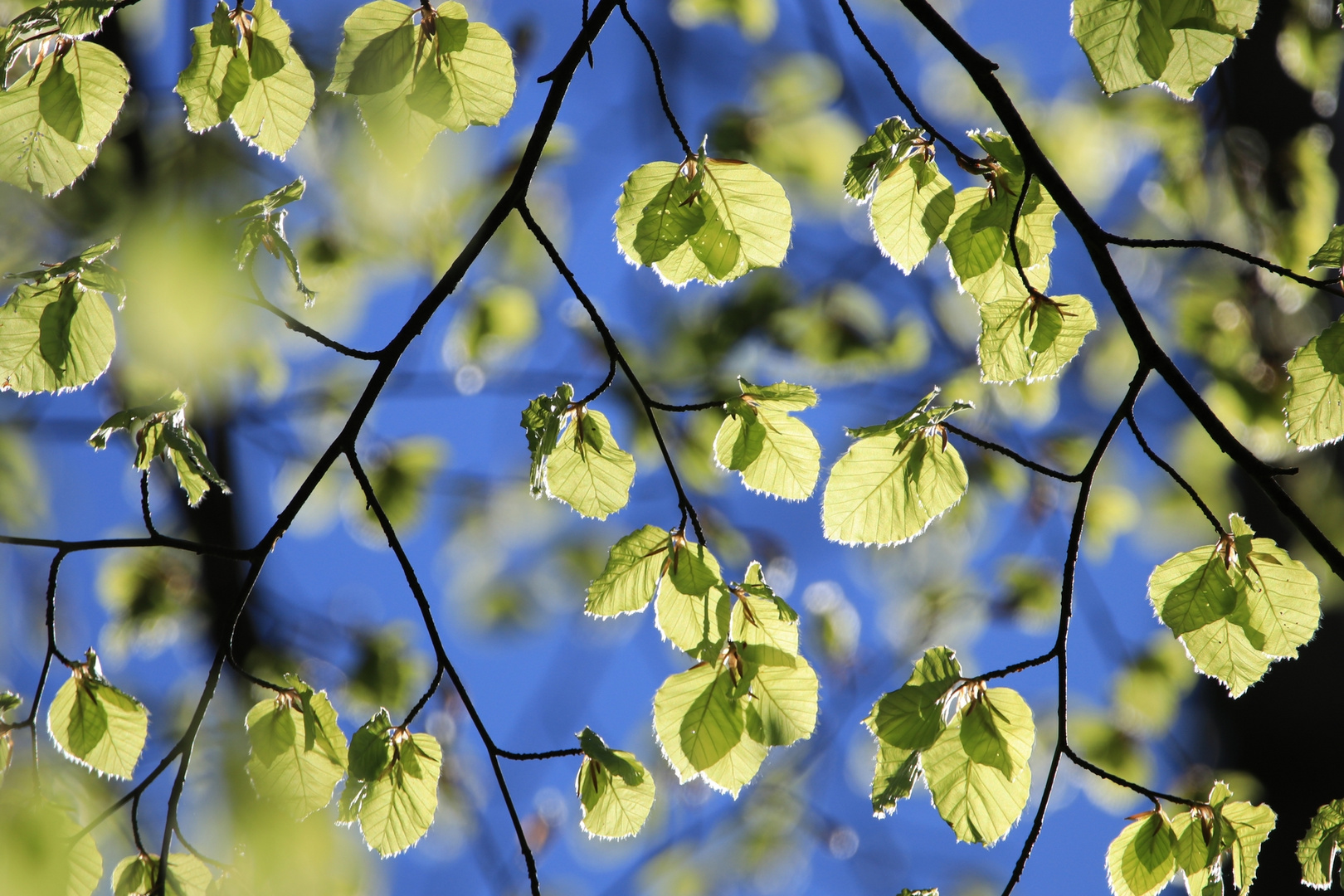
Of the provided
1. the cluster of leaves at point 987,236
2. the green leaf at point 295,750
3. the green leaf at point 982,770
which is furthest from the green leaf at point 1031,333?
the green leaf at point 295,750

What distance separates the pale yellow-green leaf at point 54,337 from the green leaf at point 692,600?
594 mm

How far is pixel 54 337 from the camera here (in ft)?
2.63

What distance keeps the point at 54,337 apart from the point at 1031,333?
3.10 feet

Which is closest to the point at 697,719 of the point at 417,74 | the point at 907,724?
the point at 907,724

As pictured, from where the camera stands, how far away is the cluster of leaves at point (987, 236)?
30.7 inches

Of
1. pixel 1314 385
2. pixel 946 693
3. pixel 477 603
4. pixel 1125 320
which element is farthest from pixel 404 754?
pixel 477 603

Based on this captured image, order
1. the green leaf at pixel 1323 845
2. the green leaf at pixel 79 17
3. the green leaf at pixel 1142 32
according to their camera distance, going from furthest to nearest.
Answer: the green leaf at pixel 1323 845, the green leaf at pixel 79 17, the green leaf at pixel 1142 32

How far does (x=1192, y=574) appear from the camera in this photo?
2.62ft

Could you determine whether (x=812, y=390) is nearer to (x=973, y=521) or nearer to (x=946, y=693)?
(x=946, y=693)

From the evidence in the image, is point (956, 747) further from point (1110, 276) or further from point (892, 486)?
point (1110, 276)

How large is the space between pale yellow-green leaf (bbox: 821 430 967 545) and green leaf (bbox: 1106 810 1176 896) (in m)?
0.37

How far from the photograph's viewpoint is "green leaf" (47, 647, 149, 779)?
2.82 feet

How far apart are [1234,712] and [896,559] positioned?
4.07ft

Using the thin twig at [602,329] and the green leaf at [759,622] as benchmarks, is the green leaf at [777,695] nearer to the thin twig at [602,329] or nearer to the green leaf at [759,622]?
the green leaf at [759,622]
